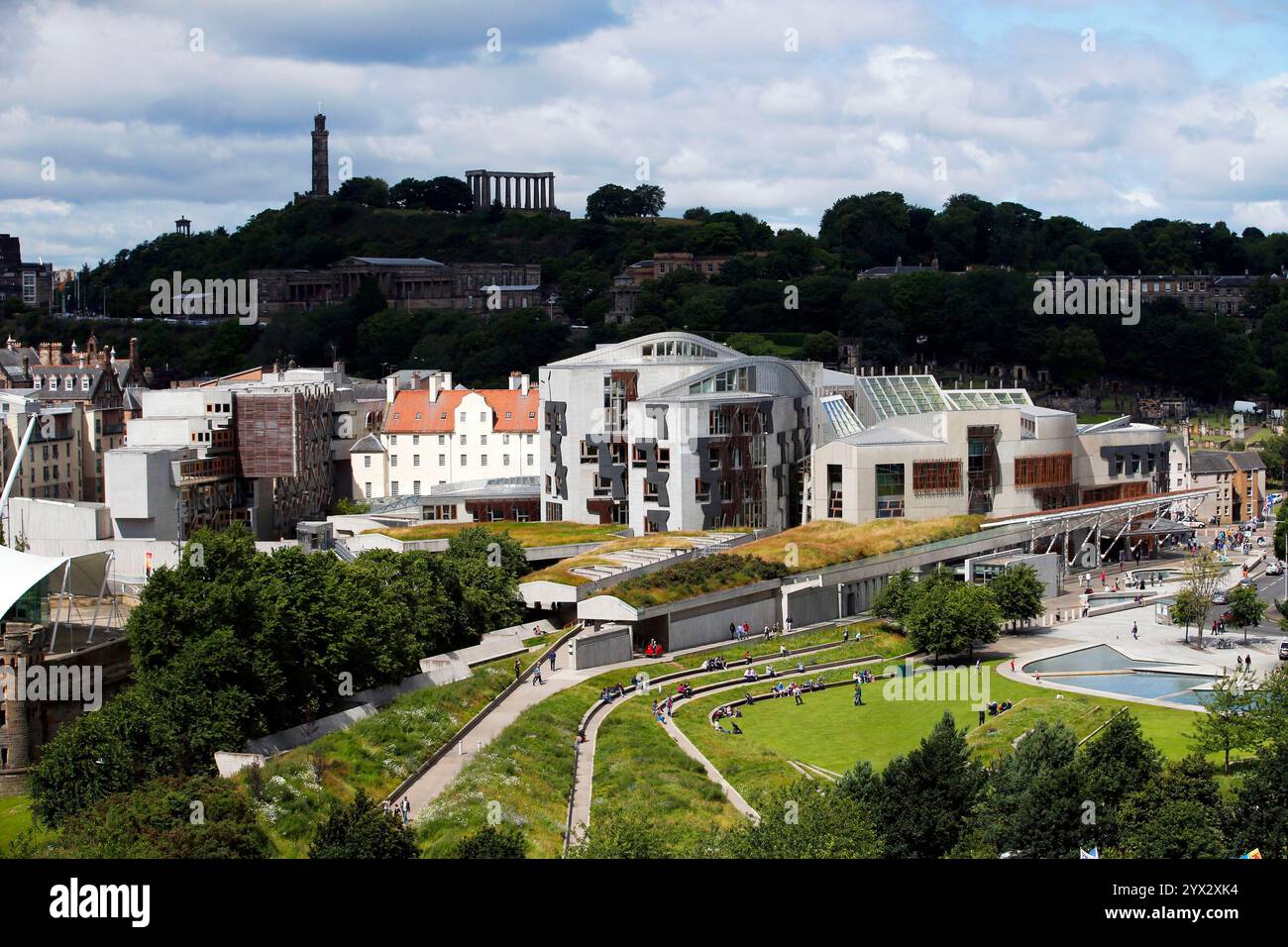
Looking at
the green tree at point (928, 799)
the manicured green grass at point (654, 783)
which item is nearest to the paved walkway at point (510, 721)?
the manicured green grass at point (654, 783)

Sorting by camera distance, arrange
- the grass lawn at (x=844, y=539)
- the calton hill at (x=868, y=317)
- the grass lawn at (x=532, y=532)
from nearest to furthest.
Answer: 1. the grass lawn at (x=844, y=539)
2. the grass lawn at (x=532, y=532)
3. the calton hill at (x=868, y=317)

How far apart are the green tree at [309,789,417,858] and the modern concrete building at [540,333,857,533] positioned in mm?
43139

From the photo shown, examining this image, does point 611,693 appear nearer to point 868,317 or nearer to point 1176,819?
point 1176,819

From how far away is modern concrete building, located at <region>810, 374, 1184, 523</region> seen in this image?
74688 mm

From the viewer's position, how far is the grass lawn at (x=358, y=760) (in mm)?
36950

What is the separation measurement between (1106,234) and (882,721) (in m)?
149

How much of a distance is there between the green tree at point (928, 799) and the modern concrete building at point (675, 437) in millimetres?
38095

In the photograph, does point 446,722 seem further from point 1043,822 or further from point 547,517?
point 547,517

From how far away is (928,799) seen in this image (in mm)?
34500

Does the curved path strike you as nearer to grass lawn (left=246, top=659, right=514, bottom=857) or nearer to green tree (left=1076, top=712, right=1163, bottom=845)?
grass lawn (left=246, top=659, right=514, bottom=857)

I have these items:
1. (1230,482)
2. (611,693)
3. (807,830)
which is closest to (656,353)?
(611,693)

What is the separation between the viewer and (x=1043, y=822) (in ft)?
107

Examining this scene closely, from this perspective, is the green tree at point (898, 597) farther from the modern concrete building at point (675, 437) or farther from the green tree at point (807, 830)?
the green tree at point (807, 830)

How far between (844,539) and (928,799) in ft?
113
